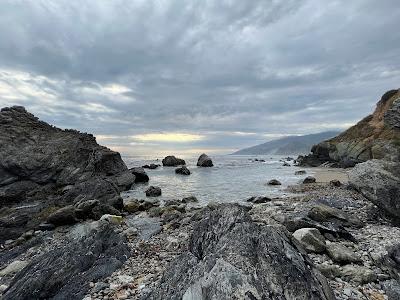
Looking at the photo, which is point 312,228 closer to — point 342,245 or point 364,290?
point 342,245

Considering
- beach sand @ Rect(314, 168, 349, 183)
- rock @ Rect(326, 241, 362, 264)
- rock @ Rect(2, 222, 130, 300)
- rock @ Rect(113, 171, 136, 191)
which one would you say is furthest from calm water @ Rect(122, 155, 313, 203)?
rock @ Rect(326, 241, 362, 264)

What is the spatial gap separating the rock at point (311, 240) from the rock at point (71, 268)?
274 inches

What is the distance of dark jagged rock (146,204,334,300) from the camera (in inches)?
257

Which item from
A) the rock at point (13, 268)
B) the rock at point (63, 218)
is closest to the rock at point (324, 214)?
the rock at point (13, 268)

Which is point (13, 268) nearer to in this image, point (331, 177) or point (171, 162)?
point (331, 177)

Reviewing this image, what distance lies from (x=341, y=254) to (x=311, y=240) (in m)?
1.11

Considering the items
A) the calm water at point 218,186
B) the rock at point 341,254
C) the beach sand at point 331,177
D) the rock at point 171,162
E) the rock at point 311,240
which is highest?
the rock at point 171,162

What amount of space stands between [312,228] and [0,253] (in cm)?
1548

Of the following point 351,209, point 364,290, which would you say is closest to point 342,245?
point 364,290

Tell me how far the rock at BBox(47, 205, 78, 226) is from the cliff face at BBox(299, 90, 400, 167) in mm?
53818

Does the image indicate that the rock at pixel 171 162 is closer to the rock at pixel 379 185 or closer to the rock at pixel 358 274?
the rock at pixel 379 185

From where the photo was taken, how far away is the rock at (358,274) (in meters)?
9.42

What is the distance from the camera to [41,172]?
32.4 meters

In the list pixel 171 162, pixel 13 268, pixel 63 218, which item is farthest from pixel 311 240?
pixel 171 162
